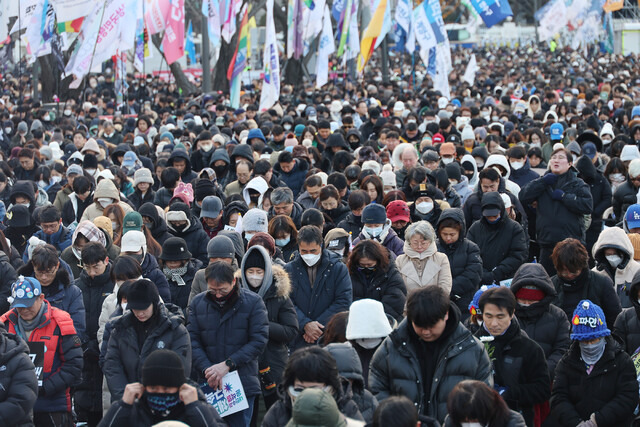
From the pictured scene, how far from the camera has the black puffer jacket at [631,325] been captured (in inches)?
240

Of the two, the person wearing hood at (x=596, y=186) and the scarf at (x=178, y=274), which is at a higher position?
the scarf at (x=178, y=274)

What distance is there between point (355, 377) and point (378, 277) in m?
2.24

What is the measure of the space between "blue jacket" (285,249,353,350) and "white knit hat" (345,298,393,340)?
1353 mm

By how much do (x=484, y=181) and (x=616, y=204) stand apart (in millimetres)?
1542

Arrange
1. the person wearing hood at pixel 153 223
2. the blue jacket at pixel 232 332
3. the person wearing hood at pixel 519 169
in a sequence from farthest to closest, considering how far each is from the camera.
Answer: the person wearing hood at pixel 519 169
the person wearing hood at pixel 153 223
the blue jacket at pixel 232 332

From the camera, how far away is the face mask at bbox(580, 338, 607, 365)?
5.54m

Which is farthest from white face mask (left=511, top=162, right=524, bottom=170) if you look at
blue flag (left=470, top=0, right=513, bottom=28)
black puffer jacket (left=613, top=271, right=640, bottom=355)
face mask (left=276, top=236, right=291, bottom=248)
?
blue flag (left=470, top=0, right=513, bottom=28)

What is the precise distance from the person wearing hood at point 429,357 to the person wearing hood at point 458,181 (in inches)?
233

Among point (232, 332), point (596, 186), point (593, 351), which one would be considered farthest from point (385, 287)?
point (596, 186)

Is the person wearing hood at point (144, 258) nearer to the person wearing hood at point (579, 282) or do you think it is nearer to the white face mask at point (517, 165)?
the person wearing hood at point (579, 282)

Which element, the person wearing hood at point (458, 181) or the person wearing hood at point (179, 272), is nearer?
the person wearing hood at point (179, 272)

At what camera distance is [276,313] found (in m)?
6.50

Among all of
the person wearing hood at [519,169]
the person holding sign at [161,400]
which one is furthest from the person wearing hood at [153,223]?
the person wearing hood at [519,169]

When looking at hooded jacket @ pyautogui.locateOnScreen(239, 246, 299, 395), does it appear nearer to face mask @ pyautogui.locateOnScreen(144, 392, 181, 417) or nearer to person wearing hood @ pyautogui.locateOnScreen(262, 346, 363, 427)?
face mask @ pyautogui.locateOnScreen(144, 392, 181, 417)
